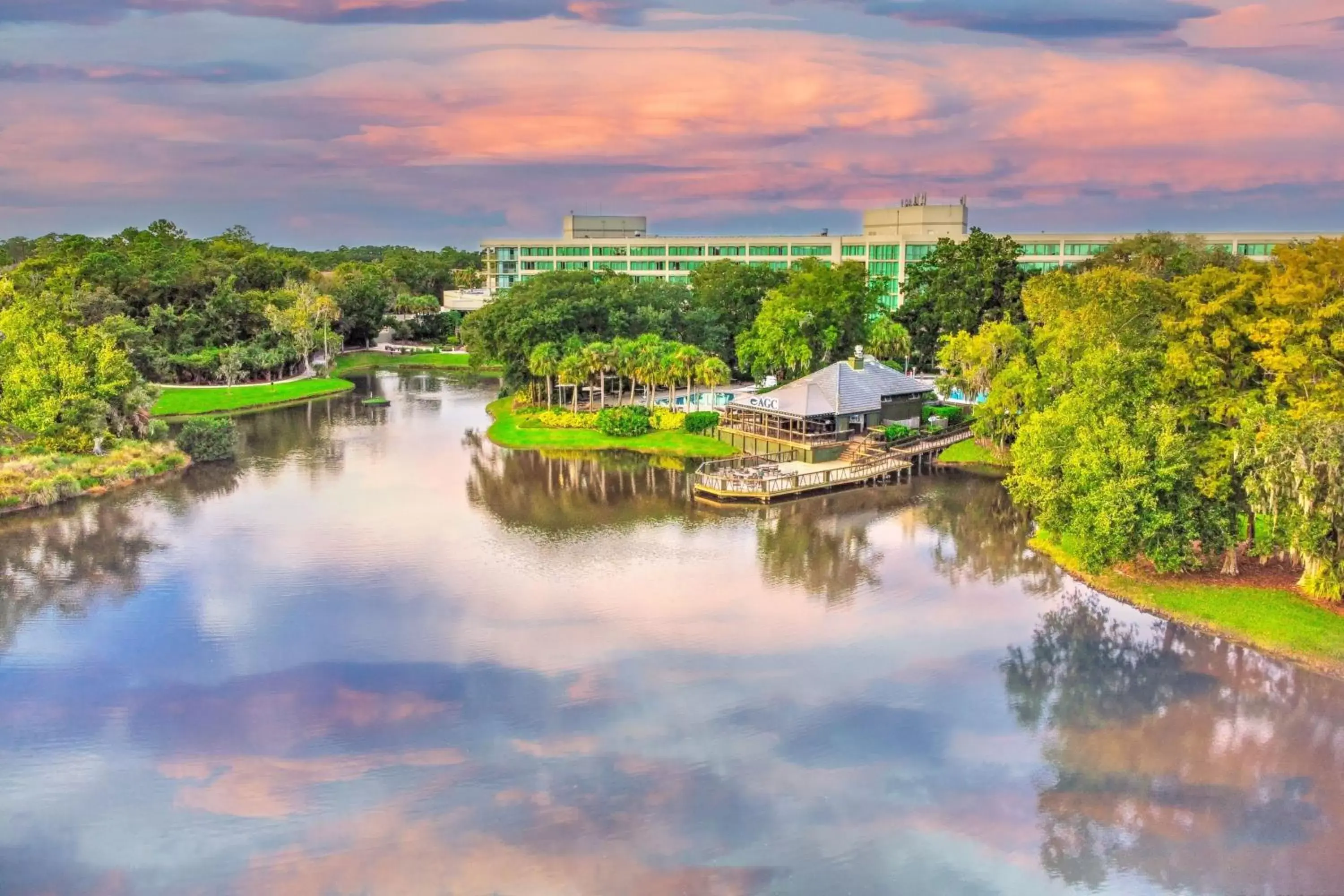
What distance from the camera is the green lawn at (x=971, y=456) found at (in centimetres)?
5459

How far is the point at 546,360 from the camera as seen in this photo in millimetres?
63625

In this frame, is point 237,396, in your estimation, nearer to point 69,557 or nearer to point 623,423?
point 623,423

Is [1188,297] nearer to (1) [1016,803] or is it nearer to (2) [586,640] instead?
(1) [1016,803]

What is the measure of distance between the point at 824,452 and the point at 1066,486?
64.2 ft

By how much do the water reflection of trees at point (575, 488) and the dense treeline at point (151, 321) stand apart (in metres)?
20.2

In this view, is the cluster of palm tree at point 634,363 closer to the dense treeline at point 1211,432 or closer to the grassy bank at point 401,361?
the dense treeline at point 1211,432

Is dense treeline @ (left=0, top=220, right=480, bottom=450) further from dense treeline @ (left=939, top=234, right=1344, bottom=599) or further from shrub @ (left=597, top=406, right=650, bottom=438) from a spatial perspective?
dense treeline @ (left=939, top=234, right=1344, bottom=599)

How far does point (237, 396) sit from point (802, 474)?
4866 centimetres

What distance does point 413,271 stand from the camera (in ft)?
465

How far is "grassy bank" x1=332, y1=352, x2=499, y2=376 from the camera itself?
9775 centimetres

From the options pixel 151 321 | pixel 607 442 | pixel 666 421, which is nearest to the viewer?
pixel 607 442

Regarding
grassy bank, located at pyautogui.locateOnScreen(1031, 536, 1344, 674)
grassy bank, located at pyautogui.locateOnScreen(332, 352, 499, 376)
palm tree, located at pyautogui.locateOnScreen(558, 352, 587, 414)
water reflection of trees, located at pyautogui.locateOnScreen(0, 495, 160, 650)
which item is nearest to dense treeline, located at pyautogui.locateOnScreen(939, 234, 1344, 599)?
grassy bank, located at pyautogui.locateOnScreen(1031, 536, 1344, 674)

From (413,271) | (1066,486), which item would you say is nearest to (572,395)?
(1066,486)

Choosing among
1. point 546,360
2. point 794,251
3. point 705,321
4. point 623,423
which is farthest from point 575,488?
point 794,251
